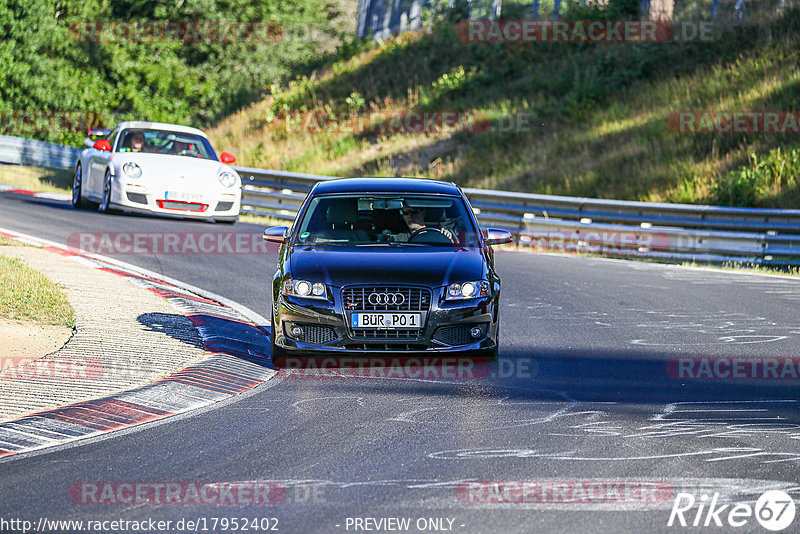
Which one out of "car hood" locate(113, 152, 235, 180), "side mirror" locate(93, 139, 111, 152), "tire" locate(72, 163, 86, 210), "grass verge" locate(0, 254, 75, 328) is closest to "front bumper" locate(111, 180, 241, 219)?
"car hood" locate(113, 152, 235, 180)

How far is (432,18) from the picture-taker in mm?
39500

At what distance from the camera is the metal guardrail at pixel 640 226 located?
1773 centimetres

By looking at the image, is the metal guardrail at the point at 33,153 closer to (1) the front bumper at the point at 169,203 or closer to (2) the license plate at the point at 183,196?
(1) the front bumper at the point at 169,203

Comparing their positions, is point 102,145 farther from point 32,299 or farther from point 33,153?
point 33,153

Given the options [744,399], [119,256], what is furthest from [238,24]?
[744,399]

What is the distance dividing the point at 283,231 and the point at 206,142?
1050 centimetres

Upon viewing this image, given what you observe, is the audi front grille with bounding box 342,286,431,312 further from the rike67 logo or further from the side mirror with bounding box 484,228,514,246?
the rike67 logo

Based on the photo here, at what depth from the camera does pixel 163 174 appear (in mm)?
18375

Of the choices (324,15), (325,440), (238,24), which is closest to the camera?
(325,440)

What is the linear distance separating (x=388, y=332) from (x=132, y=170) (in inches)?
425

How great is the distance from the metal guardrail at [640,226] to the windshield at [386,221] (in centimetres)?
905

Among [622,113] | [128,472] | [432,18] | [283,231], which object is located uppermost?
[432,18]

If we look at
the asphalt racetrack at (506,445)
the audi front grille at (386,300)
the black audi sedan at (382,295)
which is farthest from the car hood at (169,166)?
the audi front grille at (386,300)

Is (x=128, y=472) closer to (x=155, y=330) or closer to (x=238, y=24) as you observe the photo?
(x=155, y=330)
